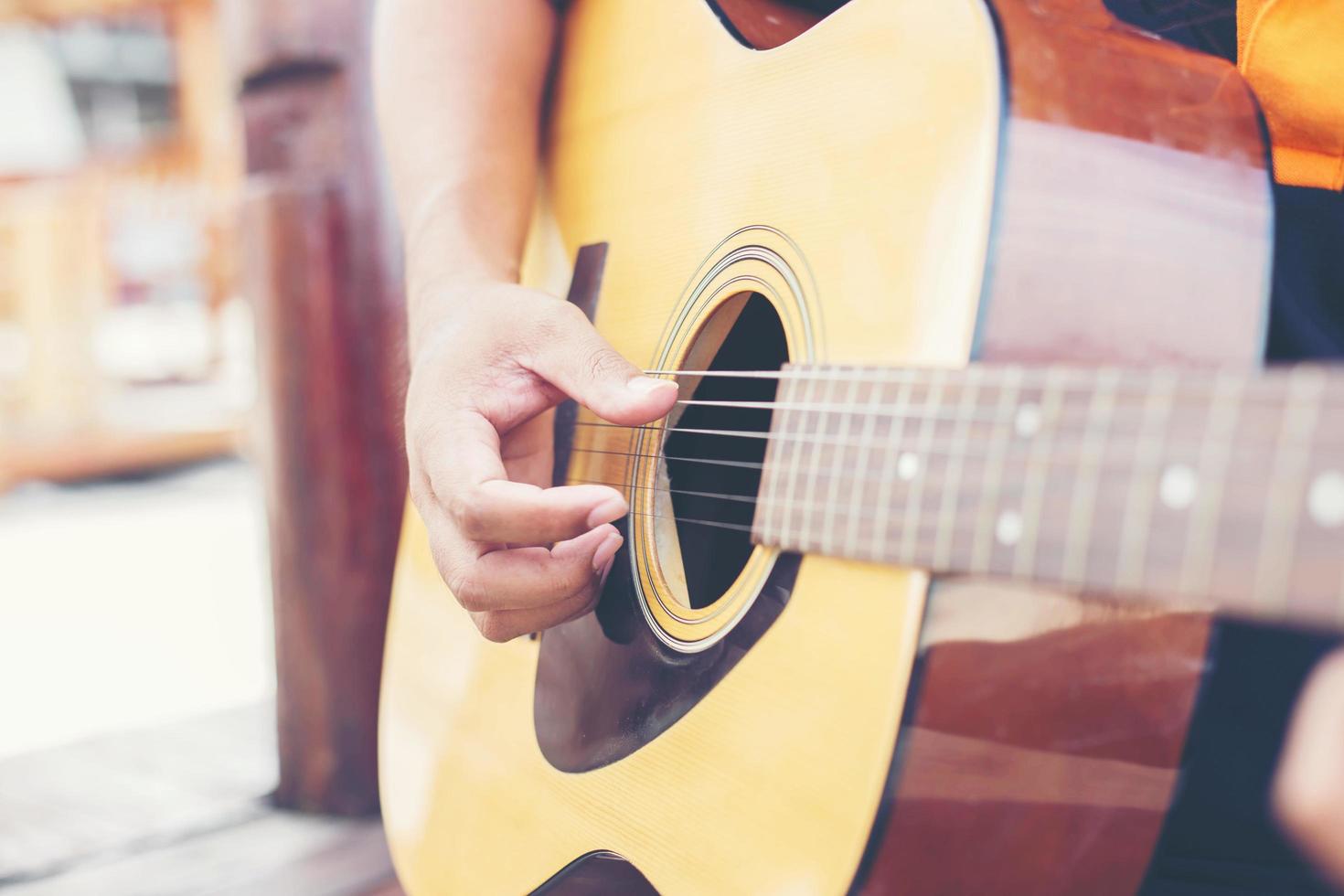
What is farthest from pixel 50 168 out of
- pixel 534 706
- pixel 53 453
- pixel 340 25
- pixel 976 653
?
pixel 976 653

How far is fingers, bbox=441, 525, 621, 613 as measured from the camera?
0.66 metres

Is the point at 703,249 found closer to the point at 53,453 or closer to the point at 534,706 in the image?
the point at 534,706

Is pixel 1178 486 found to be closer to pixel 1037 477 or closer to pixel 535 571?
pixel 1037 477

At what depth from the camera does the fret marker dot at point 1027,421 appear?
42 cm

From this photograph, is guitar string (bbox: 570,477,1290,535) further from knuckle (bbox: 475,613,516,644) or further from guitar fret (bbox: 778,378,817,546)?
knuckle (bbox: 475,613,516,644)

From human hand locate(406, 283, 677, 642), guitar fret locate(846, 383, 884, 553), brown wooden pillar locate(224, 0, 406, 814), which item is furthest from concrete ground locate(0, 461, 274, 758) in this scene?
guitar fret locate(846, 383, 884, 553)

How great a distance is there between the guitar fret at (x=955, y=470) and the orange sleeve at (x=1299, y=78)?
0.32 metres

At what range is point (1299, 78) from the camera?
612 millimetres

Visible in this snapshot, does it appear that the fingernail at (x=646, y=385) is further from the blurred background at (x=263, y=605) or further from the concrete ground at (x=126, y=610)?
the concrete ground at (x=126, y=610)

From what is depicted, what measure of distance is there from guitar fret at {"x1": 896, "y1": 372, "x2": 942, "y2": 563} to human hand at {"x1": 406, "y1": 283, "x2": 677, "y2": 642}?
192 mm

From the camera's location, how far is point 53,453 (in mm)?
4008

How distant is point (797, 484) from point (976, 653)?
5.0 inches

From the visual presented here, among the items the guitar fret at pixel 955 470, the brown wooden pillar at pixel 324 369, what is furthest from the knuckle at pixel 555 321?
the brown wooden pillar at pixel 324 369

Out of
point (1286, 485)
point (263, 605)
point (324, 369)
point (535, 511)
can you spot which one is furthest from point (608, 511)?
point (263, 605)
